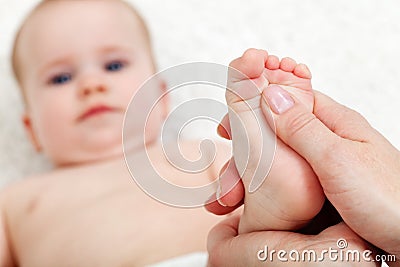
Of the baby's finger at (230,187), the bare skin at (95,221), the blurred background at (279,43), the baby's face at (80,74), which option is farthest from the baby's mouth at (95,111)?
the baby's finger at (230,187)

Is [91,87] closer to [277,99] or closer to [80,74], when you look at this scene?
[80,74]

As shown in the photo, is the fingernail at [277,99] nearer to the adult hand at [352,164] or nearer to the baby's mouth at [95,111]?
the adult hand at [352,164]

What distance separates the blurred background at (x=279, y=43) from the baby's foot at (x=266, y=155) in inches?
23.6

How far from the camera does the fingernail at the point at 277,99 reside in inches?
30.1

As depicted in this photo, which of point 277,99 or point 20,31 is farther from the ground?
point 277,99

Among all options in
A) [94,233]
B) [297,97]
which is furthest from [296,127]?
[94,233]

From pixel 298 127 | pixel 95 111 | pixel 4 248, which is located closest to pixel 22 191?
pixel 4 248

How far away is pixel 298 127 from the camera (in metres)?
0.74

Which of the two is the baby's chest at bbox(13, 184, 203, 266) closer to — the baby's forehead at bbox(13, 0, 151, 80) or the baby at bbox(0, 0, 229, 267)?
the baby at bbox(0, 0, 229, 267)

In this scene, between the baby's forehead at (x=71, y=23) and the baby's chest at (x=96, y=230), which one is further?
the baby's forehead at (x=71, y=23)

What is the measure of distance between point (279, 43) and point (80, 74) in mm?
485

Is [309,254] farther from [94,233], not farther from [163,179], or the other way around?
[94,233]

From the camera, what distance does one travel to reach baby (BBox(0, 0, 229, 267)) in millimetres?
1084

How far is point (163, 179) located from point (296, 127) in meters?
0.36
